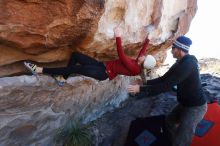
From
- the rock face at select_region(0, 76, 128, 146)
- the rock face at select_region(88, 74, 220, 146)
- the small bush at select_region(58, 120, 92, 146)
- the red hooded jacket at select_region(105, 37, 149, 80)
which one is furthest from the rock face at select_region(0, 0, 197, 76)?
the rock face at select_region(88, 74, 220, 146)

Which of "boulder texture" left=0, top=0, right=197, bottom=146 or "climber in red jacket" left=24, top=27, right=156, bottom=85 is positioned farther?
"climber in red jacket" left=24, top=27, right=156, bottom=85

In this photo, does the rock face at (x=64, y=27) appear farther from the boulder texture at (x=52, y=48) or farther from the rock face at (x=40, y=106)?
the rock face at (x=40, y=106)

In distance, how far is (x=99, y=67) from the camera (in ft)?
18.6

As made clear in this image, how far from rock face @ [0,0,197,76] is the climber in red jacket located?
23 centimetres

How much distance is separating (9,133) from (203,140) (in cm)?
297

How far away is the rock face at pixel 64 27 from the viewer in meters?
4.56

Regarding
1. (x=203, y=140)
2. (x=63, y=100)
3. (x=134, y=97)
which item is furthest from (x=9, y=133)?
(x=134, y=97)

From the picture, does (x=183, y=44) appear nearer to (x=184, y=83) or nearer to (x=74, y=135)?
(x=184, y=83)

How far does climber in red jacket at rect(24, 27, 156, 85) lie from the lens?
5.43 metres

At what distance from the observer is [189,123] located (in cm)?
514

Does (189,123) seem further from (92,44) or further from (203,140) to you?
(92,44)

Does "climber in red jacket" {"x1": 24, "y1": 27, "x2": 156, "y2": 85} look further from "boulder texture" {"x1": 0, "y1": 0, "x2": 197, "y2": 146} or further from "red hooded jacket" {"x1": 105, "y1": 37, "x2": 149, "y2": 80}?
"boulder texture" {"x1": 0, "y1": 0, "x2": 197, "y2": 146}

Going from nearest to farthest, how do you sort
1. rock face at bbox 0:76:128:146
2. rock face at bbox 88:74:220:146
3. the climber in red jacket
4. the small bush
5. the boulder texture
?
the boulder texture
rock face at bbox 0:76:128:146
the climber in red jacket
the small bush
rock face at bbox 88:74:220:146

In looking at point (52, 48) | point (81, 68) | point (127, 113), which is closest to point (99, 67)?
point (81, 68)
